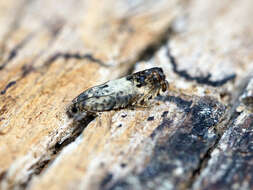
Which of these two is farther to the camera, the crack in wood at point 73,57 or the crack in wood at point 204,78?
the crack in wood at point 73,57

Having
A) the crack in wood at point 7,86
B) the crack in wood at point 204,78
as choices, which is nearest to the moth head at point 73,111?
the crack in wood at point 7,86

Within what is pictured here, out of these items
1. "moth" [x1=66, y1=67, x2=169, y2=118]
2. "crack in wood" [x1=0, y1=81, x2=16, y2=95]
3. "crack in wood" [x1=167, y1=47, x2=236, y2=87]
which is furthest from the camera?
"crack in wood" [x1=167, y1=47, x2=236, y2=87]

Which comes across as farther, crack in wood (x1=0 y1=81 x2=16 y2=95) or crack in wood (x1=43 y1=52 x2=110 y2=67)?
crack in wood (x1=43 y1=52 x2=110 y2=67)

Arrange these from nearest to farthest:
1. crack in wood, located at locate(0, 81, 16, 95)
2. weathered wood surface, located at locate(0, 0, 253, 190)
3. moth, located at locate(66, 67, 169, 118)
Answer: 1. weathered wood surface, located at locate(0, 0, 253, 190)
2. moth, located at locate(66, 67, 169, 118)
3. crack in wood, located at locate(0, 81, 16, 95)

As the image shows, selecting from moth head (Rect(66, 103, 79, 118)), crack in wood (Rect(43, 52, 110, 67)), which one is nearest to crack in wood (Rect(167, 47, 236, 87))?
crack in wood (Rect(43, 52, 110, 67))

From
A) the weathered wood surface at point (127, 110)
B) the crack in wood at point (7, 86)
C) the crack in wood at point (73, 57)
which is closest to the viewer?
the weathered wood surface at point (127, 110)

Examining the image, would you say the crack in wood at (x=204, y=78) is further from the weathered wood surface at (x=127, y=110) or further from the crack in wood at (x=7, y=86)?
the crack in wood at (x=7, y=86)

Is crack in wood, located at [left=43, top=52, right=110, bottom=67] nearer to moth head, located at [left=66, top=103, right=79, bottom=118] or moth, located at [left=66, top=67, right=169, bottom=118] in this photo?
moth, located at [left=66, top=67, right=169, bottom=118]
